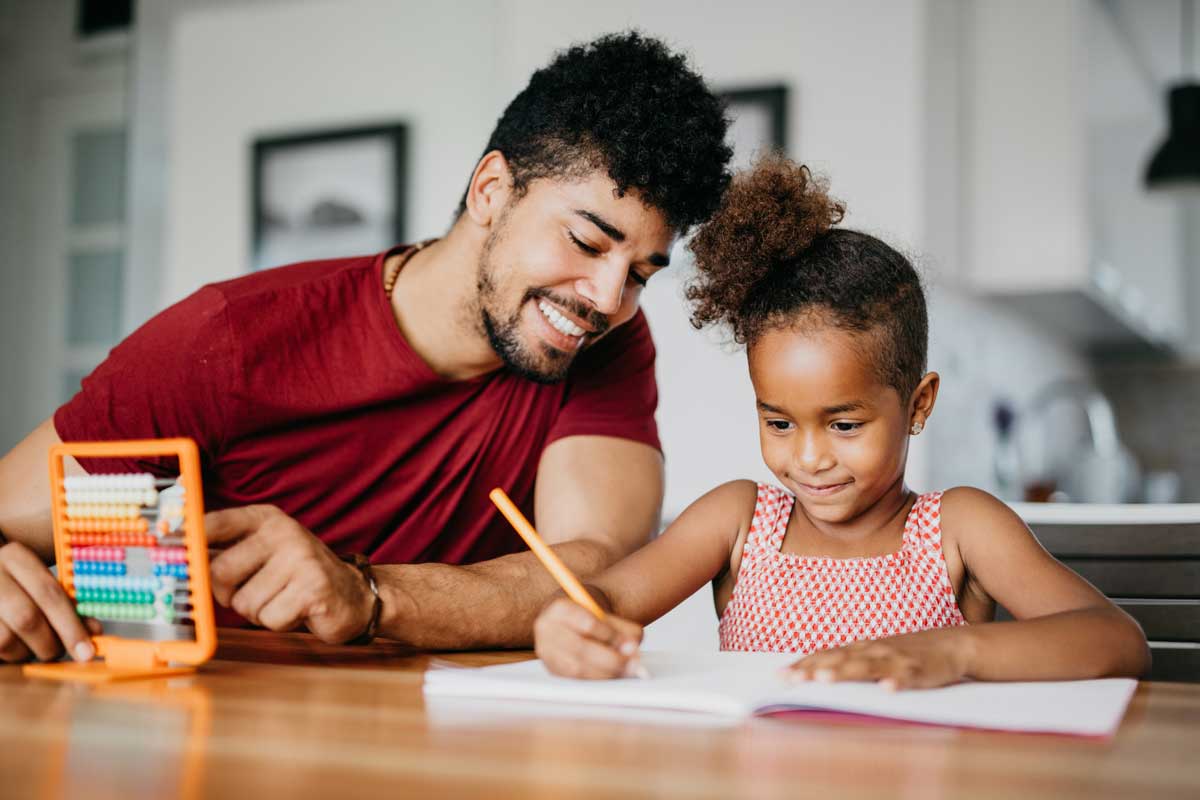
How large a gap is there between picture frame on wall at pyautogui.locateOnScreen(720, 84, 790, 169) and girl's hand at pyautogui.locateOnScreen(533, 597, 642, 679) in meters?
2.31

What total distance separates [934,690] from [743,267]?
0.61 m

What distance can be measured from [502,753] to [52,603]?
51cm

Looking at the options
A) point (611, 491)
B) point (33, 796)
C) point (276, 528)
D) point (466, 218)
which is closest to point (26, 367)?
point (466, 218)

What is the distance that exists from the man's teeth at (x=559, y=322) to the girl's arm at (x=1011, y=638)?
1.79ft

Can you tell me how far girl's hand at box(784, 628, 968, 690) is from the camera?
0.81 meters

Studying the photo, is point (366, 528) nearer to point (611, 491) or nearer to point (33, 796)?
point (611, 491)

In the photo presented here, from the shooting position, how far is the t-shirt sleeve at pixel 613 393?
1.61 metres

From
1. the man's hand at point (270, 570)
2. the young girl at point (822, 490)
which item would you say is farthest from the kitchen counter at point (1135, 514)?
the man's hand at point (270, 570)

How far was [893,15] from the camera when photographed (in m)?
2.97

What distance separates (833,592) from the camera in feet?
4.36

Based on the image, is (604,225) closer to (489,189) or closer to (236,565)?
(489,189)

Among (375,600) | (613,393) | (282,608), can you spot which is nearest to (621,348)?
(613,393)

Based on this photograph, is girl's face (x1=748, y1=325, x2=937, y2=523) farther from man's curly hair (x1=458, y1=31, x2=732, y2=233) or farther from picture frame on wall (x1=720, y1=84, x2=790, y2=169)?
picture frame on wall (x1=720, y1=84, x2=790, y2=169)

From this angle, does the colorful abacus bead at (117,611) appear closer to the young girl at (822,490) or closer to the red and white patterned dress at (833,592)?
the young girl at (822,490)
